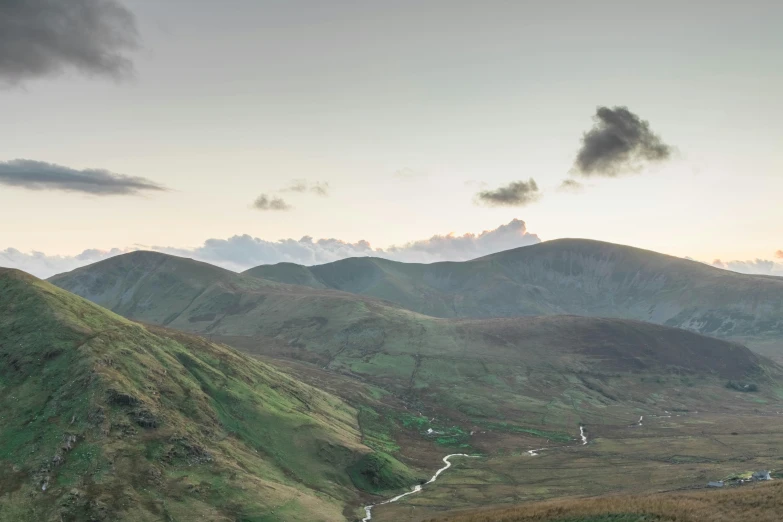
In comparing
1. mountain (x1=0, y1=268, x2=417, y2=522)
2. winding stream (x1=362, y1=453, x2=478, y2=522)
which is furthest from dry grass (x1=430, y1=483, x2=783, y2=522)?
mountain (x1=0, y1=268, x2=417, y2=522)

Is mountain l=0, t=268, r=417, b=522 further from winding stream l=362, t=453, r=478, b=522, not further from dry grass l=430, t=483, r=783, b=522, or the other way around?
dry grass l=430, t=483, r=783, b=522

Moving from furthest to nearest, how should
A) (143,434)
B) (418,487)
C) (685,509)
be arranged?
1. (418,487)
2. (143,434)
3. (685,509)

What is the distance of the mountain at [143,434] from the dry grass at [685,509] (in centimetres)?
6023

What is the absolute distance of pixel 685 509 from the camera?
61844mm

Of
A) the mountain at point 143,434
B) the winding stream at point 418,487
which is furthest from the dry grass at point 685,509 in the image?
the mountain at point 143,434

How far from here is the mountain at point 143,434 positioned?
344 feet

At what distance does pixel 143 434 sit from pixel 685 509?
4166 inches

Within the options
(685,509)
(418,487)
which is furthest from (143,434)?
(685,509)

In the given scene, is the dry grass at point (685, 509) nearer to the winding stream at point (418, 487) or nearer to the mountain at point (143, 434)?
the winding stream at point (418, 487)

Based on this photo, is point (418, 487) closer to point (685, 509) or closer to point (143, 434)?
point (143, 434)

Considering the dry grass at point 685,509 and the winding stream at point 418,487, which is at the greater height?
the dry grass at point 685,509

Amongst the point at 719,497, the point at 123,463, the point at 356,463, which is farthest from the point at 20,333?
the point at 719,497

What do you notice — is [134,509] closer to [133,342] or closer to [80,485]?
[80,485]

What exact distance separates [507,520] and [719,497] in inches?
989
